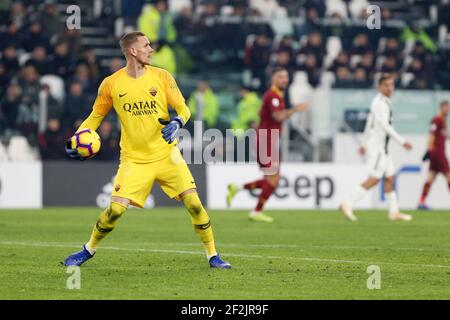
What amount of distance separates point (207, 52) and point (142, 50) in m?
17.6

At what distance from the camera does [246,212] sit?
22797 millimetres

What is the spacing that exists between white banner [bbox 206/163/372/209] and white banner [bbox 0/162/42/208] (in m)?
3.50

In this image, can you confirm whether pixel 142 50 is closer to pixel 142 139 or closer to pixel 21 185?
pixel 142 139

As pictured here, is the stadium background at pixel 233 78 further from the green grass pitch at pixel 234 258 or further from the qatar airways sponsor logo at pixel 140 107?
the qatar airways sponsor logo at pixel 140 107

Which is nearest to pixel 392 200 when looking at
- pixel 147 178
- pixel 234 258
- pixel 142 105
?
pixel 234 258

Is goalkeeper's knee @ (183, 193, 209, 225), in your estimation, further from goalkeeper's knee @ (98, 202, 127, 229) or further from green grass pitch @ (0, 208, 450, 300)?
goalkeeper's knee @ (98, 202, 127, 229)

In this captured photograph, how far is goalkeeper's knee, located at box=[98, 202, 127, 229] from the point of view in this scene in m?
11.3

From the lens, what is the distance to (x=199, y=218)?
11.5 metres

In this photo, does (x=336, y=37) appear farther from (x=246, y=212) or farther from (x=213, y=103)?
(x=246, y=212)

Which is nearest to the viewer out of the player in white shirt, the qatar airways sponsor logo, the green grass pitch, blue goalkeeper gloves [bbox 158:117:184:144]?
the green grass pitch

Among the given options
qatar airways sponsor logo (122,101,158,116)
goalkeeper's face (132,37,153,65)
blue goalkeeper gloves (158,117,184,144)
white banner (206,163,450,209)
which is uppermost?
goalkeeper's face (132,37,153,65)

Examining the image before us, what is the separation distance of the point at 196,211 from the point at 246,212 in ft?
37.2

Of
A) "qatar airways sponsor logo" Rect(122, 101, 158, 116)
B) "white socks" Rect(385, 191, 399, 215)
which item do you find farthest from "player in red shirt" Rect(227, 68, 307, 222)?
"qatar airways sponsor logo" Rect(122, 101, 158, 116)
